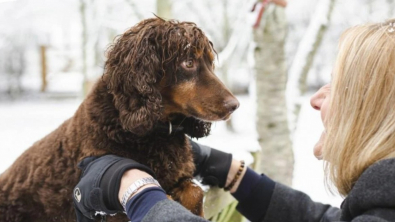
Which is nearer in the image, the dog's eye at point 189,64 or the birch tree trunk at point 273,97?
the dog's eye at point 189,64

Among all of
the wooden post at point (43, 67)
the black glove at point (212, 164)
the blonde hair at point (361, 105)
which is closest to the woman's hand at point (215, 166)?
the black glove at point (212, 164)

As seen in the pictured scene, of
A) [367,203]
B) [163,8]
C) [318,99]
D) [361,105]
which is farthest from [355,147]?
[163,8]

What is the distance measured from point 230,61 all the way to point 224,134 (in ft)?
14.8

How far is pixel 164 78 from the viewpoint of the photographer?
75.8 inches

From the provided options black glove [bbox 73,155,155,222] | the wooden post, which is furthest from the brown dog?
the wooden post

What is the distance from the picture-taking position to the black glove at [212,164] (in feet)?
7.37

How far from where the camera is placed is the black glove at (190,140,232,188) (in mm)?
2246

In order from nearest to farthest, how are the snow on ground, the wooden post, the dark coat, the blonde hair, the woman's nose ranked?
the dark coat, the blonde hair, the woman's nose, the snow on ground, the wooden post

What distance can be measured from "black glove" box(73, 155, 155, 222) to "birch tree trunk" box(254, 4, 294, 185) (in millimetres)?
2960

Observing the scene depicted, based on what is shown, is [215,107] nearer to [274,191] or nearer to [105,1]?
[274,191]

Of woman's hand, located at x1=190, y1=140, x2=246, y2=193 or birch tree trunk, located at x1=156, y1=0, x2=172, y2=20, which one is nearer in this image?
woman's hand, located at x1=190, y1=140, x2=246, y2=193

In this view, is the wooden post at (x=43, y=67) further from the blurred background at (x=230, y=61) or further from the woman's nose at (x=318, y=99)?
the woman's nose at (x=318, y=99)

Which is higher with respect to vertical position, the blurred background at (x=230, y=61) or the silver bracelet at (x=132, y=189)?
the silver bracelet at (x=132, y=189)

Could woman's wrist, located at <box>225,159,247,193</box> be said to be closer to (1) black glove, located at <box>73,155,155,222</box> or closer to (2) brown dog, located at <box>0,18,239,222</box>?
(2) brown dog, located at <box>0,18,239,222</box>
